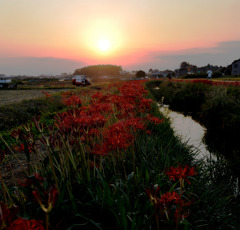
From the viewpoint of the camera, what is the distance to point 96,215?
5.74ft

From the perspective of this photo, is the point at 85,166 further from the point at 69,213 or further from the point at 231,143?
the point at 231,143

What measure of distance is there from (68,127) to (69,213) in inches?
30.3

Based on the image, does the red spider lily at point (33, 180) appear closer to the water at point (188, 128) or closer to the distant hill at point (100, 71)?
the water at point (188, 128)

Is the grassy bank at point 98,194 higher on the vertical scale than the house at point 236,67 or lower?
higher

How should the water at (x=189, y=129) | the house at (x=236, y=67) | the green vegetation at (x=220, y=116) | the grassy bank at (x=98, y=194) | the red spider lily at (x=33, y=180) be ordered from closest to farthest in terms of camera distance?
the red spider lily at (x=33, y=180)
the grassy bank at (x=98, y=194)
the green vegetation at (x=220, y=116)
the water at (x=189, y=129)
the house at (x=236, y=67)

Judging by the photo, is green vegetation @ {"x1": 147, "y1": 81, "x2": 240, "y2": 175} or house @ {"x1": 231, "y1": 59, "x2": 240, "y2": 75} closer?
green vegetation @ {"x1": 147, "y1": 81, "x2": 240, "y2": 175}

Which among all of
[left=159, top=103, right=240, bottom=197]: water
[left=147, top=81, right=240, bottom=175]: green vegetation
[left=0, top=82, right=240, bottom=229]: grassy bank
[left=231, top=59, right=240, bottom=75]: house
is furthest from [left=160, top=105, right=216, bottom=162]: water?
[left=231, top=59, right=240, bottom=75]: house

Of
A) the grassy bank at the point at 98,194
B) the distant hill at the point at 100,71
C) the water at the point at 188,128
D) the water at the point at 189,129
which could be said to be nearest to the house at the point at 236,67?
the water at the point at 189,129

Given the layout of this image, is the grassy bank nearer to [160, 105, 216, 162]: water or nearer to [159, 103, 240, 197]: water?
[159, 103, 240, 197]: water

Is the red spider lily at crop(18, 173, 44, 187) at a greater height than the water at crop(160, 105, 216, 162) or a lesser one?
greater

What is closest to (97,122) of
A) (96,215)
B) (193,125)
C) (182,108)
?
(96,215)

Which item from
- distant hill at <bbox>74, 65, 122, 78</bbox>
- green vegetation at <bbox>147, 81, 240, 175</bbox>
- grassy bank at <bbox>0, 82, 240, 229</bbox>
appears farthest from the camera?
distant hill at <bbox>74, 65, 122, 78</bbox>

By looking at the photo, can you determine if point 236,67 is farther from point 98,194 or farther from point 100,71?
point 100,71

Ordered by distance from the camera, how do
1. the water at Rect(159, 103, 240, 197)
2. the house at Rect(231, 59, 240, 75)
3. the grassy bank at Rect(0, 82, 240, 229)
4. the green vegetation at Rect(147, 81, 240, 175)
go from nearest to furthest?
the grassy bank at Rect(0, 82, 240, 229) < the green vegetation at Rect(147, 81, 240, 175) < the water at Rect(159, 103, 240, 197) < the house at Rect(231, 59, 240, 75)
